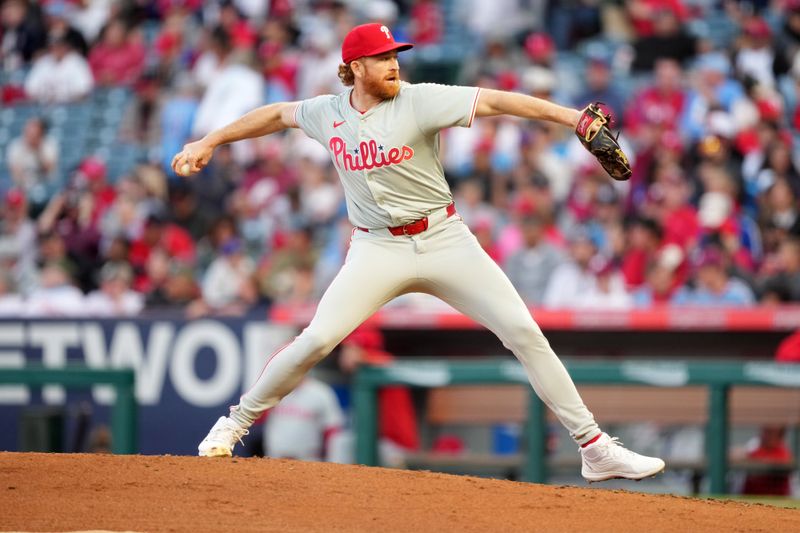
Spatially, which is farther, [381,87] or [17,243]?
[17,243]

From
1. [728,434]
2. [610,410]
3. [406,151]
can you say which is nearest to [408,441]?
[610,410]

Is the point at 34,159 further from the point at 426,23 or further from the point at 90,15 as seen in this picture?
the point at 426,23

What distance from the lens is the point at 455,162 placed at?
12266 millimetres

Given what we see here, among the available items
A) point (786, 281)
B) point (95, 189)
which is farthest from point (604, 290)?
point (95, 189)

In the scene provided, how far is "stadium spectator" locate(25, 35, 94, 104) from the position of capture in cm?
1583

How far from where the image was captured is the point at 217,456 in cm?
589

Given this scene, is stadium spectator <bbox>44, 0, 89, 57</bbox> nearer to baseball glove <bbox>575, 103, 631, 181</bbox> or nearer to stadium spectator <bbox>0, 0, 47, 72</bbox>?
stadium spectator <bbox>0, 0, 47, 72</bbox>

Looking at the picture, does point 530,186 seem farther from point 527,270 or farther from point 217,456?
point 217,456

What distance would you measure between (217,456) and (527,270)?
4.96 meters

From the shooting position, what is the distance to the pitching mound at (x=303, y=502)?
4906 mm

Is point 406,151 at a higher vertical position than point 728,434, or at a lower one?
higher

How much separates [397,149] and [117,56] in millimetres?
10893

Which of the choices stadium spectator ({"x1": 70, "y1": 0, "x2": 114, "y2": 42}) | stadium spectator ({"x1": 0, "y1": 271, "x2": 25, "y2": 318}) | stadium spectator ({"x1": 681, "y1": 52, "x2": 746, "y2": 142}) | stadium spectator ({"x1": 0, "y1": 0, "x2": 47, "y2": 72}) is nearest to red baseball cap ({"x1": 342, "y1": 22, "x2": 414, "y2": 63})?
stadium spectator ({"x1": 0, "y1": 271, "x2": 25, "y2": 318})

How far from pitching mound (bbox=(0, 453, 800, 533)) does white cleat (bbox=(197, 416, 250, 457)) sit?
6.0 inches
